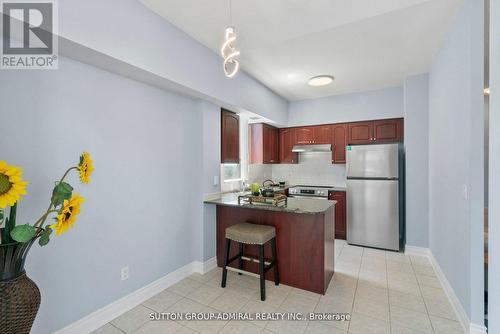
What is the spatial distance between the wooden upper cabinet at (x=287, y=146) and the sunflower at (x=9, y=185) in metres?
4.38

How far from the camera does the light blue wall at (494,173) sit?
3.15ft

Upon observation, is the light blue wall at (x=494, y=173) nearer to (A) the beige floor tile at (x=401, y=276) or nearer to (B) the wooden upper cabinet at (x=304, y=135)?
(A) the beige floor tile at (x=401, y=276)

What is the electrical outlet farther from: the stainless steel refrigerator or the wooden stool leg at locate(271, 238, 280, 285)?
the stainless steel refrigerator

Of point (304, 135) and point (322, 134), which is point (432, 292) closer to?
point (322, 134)

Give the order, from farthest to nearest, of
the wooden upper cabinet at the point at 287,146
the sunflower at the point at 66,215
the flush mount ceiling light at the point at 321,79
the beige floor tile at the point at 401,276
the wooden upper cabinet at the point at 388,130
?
the wooden upper cabinet at the point at 287,146, the wooden upper cabinet at the point at 388,130, the flush mount ceiling light at the point at 321,79, the beige floor tile at the point at 401,276, the sunflower at the point at 66,215

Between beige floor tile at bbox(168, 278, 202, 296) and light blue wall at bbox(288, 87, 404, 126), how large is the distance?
3584 mm

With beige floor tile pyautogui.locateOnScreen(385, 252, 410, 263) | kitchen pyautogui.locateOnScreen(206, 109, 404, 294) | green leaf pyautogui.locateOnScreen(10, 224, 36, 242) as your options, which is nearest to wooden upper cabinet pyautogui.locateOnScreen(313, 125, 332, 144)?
kitchen pyautogui.locateOnScreen(206, 109, 404, 294)

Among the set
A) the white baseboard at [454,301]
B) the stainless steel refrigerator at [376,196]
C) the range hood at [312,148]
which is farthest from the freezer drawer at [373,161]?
the white baseboard at [454,301]

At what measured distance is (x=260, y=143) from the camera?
4547mm

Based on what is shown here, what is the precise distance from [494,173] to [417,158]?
2.87 metres

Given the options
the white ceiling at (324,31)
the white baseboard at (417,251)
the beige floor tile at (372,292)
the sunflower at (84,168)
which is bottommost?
the beige floor tile at (372,292)

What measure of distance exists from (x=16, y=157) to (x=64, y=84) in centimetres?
63

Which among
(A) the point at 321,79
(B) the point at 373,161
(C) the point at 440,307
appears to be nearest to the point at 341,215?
(B) the point at 373,161

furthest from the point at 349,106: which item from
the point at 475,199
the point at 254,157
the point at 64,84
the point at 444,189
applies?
the point at 64,84
